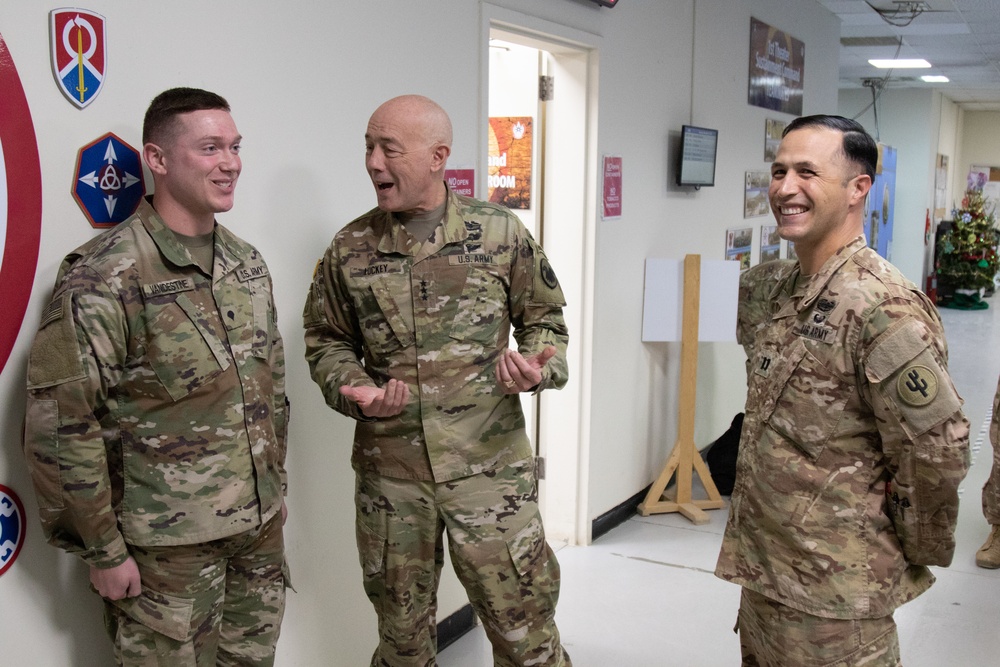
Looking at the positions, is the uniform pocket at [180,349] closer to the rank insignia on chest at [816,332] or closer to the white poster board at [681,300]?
the rank insignia on chest at [816,332]

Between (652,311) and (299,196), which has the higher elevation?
(299,196)

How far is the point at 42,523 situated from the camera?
176cm

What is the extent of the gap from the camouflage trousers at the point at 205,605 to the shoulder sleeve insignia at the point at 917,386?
1397 mm

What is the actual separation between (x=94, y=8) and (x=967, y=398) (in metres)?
7.15

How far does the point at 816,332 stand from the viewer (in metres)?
1.86

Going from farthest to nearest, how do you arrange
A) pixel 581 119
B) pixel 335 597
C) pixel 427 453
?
pixel 581 119 < pixel 335 597 < pixel 427 453

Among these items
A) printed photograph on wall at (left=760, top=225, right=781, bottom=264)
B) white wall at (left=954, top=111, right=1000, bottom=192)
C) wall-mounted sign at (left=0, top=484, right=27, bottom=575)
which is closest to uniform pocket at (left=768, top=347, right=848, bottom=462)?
wall-mounted sign at (left=0, top=484, right=27, bottom=575)

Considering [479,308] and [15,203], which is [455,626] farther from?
[15,203]

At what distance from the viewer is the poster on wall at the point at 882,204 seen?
9961 mm

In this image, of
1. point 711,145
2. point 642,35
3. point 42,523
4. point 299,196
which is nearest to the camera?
point 42,523

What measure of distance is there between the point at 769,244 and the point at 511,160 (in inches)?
109

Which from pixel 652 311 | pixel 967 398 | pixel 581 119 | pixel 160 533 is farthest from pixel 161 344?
pixel 967 398

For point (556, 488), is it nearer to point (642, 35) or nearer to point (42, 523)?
point (642, 35)

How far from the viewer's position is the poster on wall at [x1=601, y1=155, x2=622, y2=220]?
13.5ft
